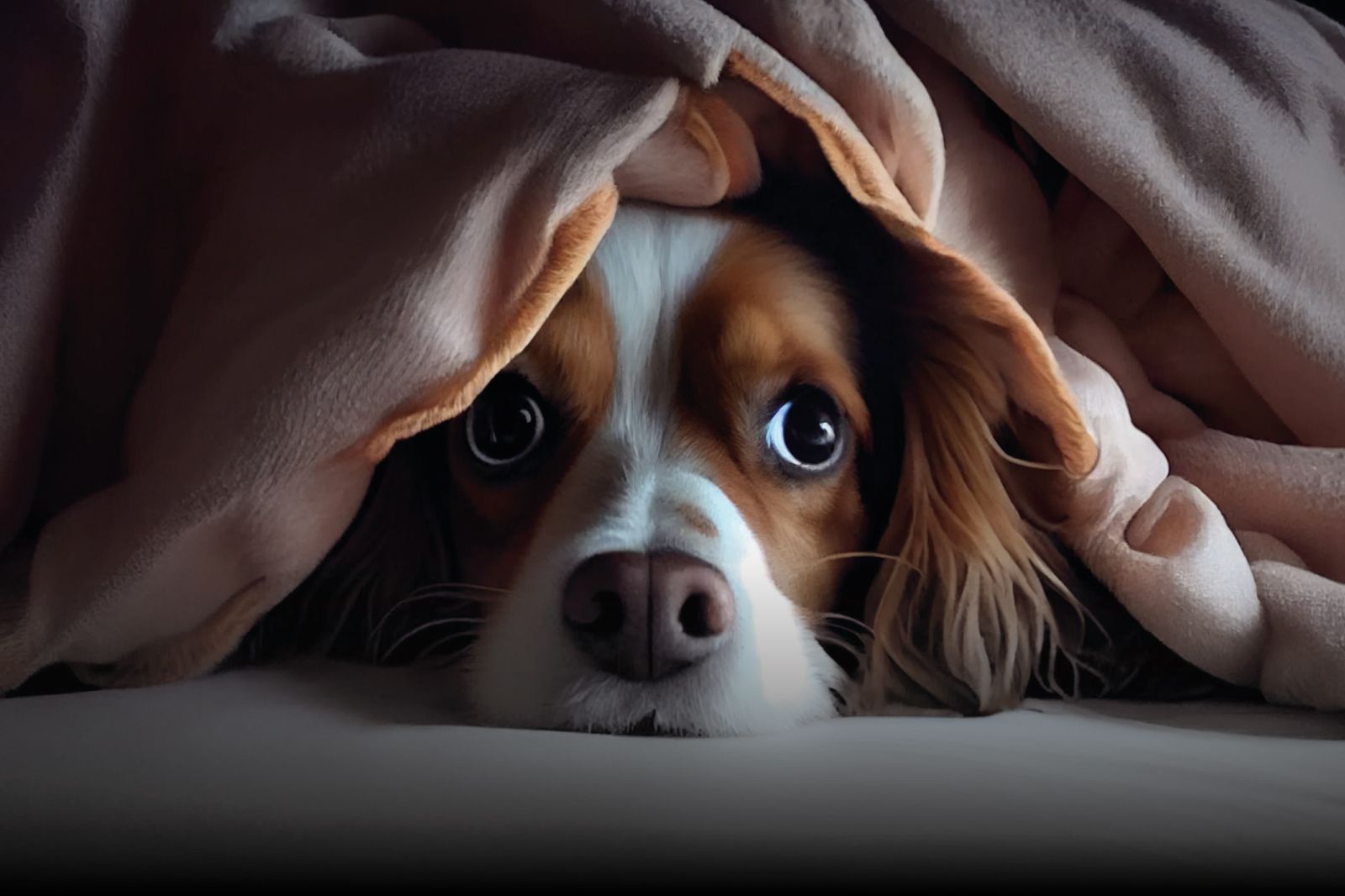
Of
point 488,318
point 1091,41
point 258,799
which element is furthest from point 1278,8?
point 258,799

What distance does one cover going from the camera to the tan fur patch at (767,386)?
90 centimetres

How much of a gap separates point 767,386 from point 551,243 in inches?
9.5

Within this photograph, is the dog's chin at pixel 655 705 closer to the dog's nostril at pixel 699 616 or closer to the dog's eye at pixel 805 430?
the dog's nostril at pixel 699 616

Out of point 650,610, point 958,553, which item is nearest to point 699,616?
point 650,610

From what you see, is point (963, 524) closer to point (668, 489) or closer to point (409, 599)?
point (668, 489)

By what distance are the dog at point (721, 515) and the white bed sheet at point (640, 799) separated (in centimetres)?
8

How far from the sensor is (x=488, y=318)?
741 millimetres

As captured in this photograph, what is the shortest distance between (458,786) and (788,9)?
0.58 meters

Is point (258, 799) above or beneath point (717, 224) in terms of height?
beneath

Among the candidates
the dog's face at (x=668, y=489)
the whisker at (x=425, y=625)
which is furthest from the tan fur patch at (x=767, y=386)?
the whisker at (x=425, y=625)

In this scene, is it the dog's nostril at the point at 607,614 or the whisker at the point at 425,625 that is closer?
the dog's nostril at the point at 607,614

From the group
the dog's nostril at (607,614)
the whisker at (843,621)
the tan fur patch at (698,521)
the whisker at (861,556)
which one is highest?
the tan fur patch at (698,521)

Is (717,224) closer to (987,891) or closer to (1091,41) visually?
(1091,41)

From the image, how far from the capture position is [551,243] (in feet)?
2.42
